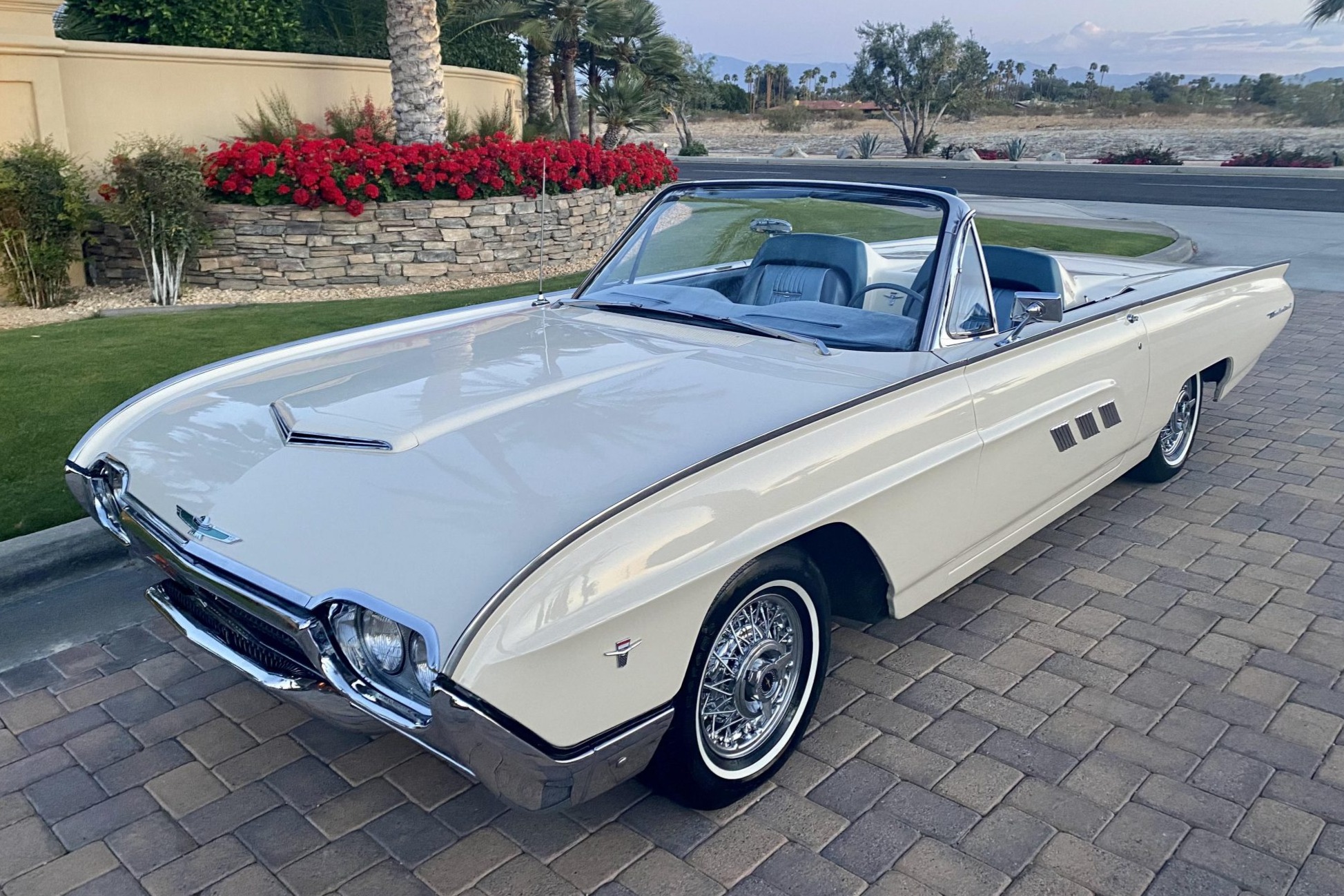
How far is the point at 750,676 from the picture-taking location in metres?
2.79

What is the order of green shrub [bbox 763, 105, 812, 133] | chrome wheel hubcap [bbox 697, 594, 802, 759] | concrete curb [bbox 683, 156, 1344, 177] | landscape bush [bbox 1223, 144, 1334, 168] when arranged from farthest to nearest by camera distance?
green shrub [bbox 763, 105, 812, 133] → landscape bush [bbox 1223, 144, 1334, 168] → concrete curb [bbox 683, 156, 1344, 177] → chrome wheel hubcap [bbox 697, 594, 802, 759]

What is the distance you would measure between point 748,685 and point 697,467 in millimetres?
656

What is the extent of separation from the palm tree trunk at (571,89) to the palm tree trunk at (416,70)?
7194 millimetres

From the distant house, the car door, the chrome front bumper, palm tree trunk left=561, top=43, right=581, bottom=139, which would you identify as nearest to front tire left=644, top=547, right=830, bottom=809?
the chrome front bumper

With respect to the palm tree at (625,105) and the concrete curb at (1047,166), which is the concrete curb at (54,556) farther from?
the concrete curb at (1047,166)

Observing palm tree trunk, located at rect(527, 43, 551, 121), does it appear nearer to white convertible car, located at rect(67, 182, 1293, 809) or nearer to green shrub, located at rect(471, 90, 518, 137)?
green shrub, located at rect(471, 90, 518, 137)

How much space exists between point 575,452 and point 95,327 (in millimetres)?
6640

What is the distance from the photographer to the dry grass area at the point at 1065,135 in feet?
133

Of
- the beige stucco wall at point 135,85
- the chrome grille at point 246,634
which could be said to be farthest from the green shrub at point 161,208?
the chrome grille at point 246,634

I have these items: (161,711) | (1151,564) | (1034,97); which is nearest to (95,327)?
(161,711)

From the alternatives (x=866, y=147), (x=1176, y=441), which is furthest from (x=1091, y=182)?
(x=1176, y=441)

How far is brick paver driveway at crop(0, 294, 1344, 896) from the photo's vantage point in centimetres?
255

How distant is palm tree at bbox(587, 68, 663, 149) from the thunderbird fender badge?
1694cm

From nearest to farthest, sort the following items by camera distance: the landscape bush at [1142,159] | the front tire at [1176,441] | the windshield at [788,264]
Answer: the windshield at [788,264] < the front tire at [1176,441] < the landscape bush at [1142,159]
